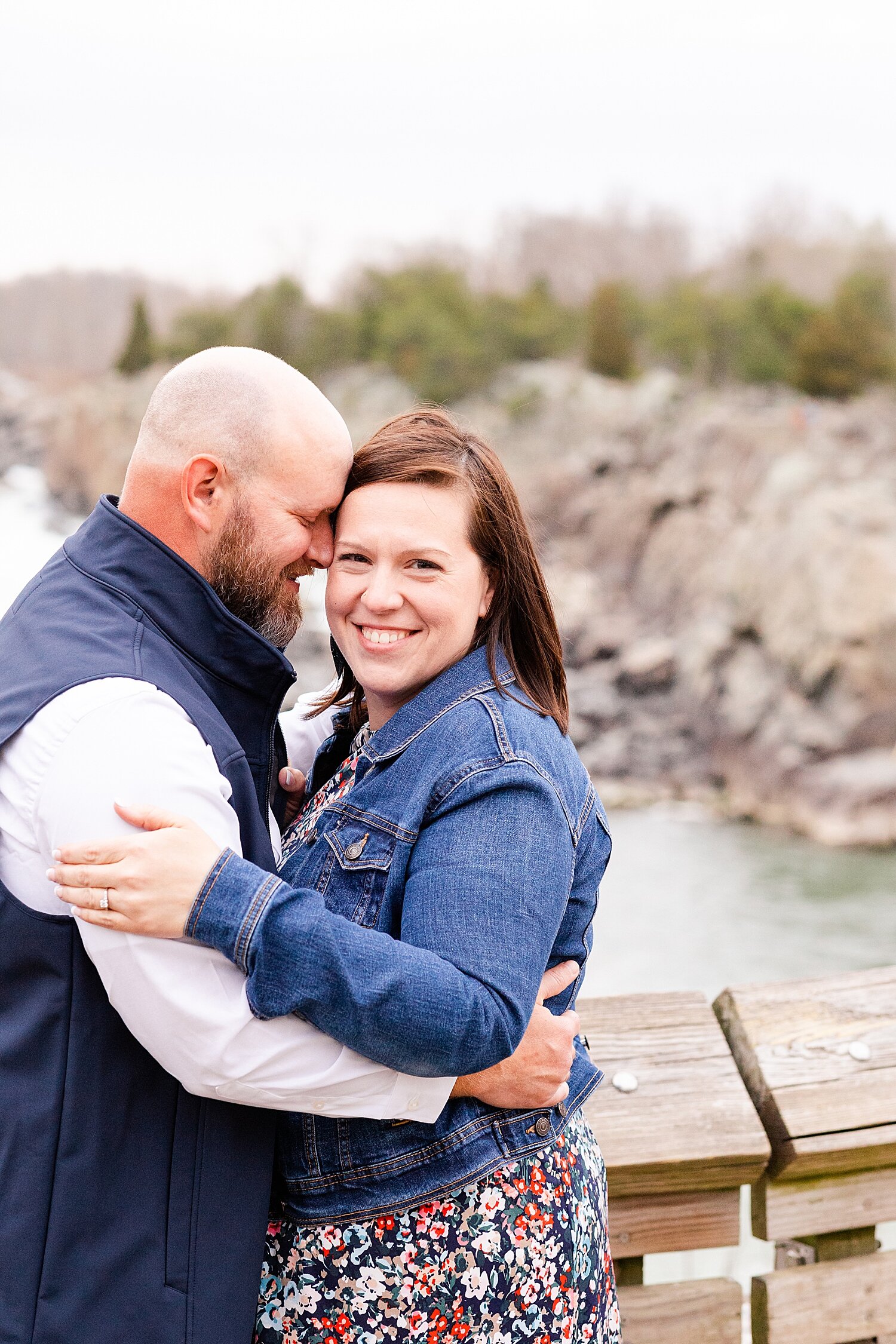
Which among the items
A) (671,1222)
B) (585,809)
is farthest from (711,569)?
(585,809)

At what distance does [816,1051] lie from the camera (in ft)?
5.67

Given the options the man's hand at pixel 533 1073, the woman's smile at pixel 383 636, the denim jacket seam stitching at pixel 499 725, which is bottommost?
the man's hand at pixel 533 1073

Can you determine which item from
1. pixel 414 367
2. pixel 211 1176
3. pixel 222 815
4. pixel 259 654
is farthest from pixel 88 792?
pixel 414 367

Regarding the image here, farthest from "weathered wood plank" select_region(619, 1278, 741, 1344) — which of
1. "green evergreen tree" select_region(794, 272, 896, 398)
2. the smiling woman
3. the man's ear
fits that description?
"green evergreen tree" select_region(794, 272, 896, 398)

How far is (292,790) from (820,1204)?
0.95 metres

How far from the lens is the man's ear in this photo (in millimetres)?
1406

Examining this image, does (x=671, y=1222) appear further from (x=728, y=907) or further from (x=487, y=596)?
(x=728, y=907)

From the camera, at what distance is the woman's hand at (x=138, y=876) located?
109 centimetres

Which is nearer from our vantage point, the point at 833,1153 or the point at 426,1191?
the point at 426,1191

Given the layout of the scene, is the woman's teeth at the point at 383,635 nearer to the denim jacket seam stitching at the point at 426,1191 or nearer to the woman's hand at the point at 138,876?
the woman's hand at the point at 138,876

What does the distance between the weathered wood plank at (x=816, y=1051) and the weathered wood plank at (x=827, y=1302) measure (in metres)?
0.22

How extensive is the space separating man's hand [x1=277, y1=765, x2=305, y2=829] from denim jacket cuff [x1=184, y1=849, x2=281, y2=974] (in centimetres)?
55

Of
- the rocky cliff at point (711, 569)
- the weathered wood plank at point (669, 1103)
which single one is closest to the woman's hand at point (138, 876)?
the weathered wood plank at point (669, 1103)

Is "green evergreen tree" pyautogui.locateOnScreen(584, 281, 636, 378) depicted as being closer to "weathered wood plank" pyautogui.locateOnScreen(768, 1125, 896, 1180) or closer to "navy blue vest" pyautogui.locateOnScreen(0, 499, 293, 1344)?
"weathered wood plank" pyautogui.locateOnScreen(768, 1125, 896, 1180)
